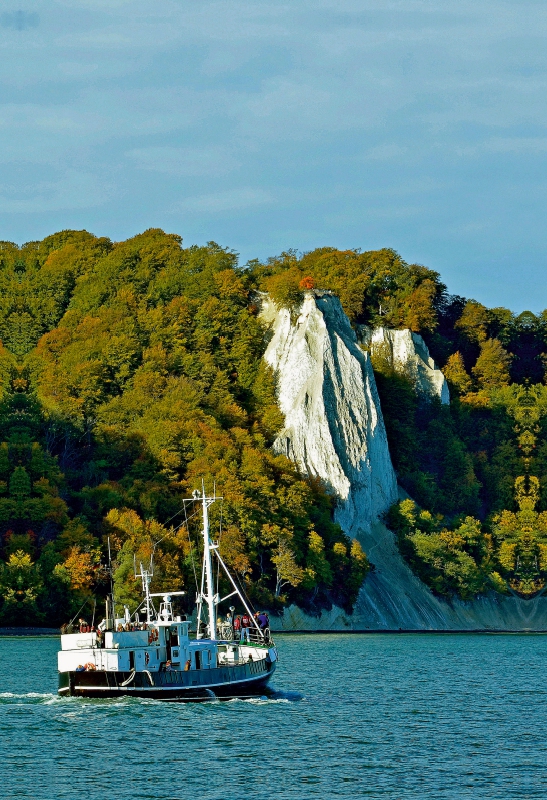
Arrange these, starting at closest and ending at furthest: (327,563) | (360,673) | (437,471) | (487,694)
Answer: (487,694) < (360,673) < (327,563) < (437,471)

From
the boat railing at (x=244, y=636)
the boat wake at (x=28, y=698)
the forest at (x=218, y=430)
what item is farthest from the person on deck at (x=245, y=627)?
the forest at (x=218, y=430)

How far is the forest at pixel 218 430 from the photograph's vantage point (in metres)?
113

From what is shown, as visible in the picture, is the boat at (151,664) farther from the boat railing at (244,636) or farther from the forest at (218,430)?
the forest at (218,430)

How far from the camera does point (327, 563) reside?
123375 mm

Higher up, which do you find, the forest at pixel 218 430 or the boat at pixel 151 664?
the forest at pixel 218 430

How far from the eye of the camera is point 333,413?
14288 cm

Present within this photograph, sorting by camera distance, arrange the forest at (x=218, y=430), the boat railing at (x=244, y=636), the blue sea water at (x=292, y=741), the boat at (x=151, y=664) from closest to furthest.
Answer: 1. the blue sea water at (x=292, y=741)
2. the boat at (x=151, y=664)
3. the boat railing at (x=244, y=636)
4. the forest at (x=218, y=430)

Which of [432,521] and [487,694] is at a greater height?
[432,521]

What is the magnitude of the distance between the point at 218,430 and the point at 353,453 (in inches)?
659

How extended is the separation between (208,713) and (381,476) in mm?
87373

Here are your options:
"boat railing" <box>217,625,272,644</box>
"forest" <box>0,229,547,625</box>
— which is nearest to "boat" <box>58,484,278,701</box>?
"boat railing" <box>217,625,272,644</box>

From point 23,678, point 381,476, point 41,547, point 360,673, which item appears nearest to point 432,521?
point 381,476

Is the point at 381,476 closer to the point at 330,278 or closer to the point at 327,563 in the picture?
the point at 327,563

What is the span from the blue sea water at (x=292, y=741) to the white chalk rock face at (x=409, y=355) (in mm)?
83619
